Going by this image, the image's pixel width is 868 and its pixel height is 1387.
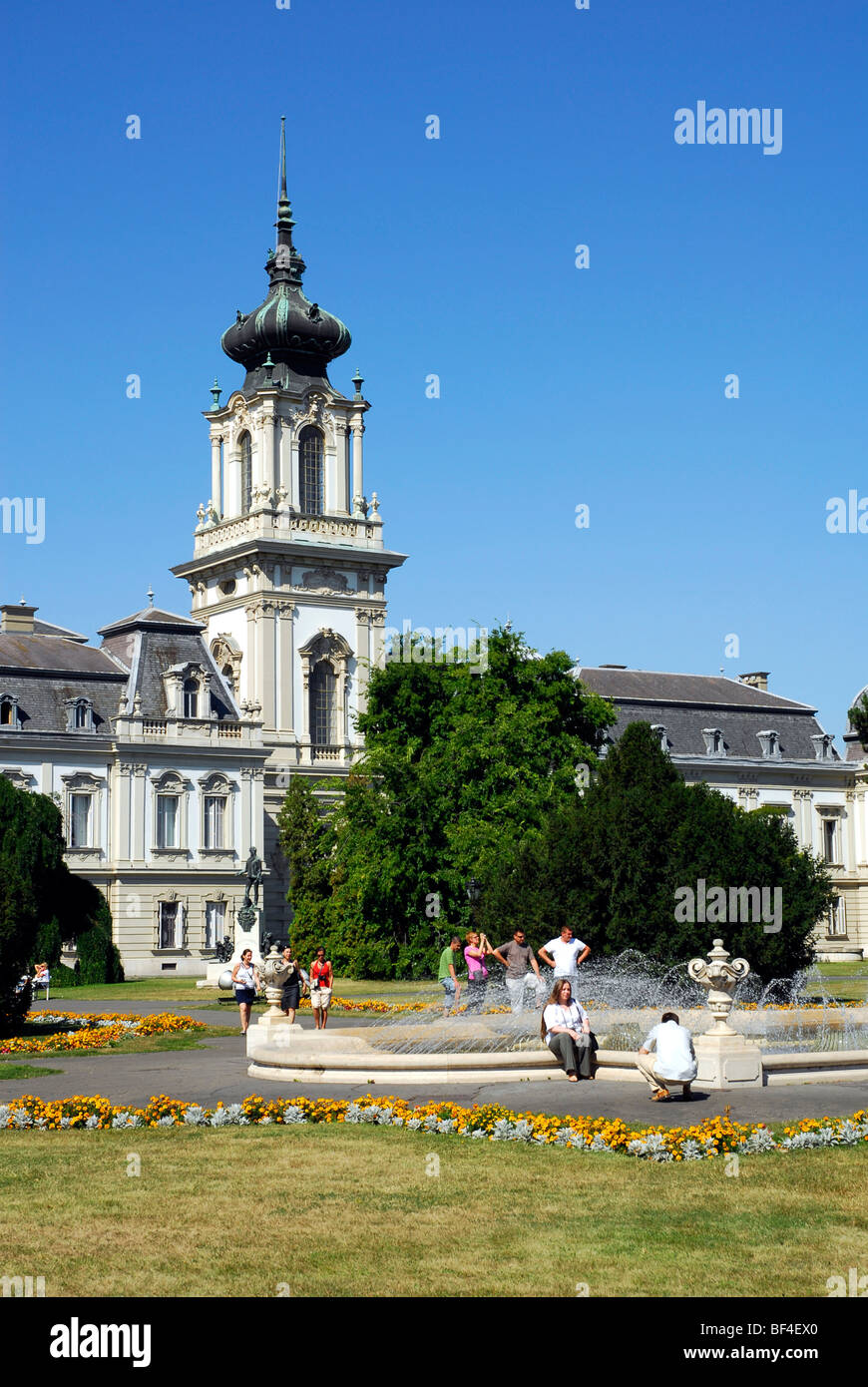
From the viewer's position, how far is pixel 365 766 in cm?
6266

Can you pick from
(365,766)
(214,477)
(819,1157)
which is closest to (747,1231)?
(819,1157)

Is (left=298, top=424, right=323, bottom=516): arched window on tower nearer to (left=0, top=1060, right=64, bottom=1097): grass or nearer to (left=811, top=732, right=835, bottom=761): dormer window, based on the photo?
(left=811, top=732, right=835, bottom=761): dormer window

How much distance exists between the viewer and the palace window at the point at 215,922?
252 feet

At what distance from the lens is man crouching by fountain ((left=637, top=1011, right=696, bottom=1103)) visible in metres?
21.4

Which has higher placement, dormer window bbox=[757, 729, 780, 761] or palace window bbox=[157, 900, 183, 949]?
dormer window bbox=[757, 729, 780, 761]

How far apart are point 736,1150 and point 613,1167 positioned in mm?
1469

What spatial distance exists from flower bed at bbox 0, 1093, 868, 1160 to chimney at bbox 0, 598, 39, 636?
59.6 m

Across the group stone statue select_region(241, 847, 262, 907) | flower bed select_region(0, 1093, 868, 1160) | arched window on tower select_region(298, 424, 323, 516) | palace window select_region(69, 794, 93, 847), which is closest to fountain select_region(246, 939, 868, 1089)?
flower bed select_region(0, 1093, 868, 1160)

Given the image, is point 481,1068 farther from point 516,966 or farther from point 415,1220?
point 415,1220

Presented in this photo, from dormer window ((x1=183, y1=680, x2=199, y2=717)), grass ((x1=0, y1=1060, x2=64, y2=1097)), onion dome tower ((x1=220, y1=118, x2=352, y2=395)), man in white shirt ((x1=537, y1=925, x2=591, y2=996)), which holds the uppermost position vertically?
onion dome tower ((x1=220, y1=118, x2=352, y2=395))

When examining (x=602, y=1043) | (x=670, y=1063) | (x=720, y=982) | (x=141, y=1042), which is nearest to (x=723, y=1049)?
(x=720, y=982)

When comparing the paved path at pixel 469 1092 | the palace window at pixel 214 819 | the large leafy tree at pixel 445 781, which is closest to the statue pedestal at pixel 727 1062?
the paved path at pixel 469 1092

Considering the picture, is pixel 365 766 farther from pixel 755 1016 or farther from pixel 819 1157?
pixel 819 1157

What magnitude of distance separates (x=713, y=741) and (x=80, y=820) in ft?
119
